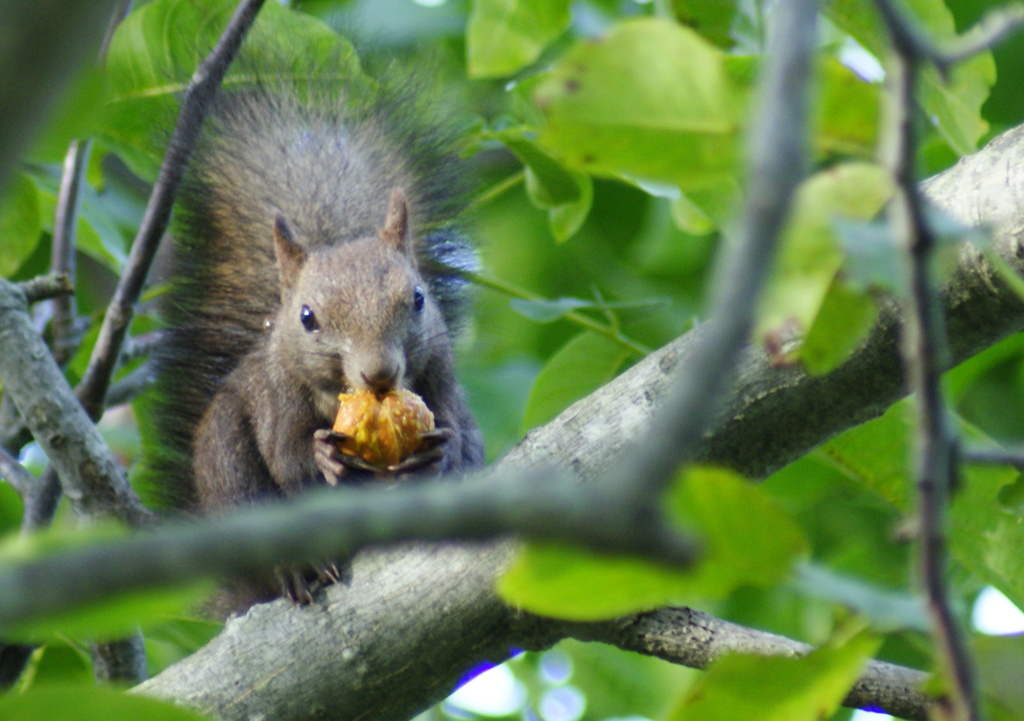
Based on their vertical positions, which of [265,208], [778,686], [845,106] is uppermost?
[265,208]

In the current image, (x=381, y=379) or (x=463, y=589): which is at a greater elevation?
(x=381, y=379)

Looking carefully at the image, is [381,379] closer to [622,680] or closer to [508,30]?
[508,30]

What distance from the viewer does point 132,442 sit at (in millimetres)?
2840

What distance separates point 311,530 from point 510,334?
2.97m

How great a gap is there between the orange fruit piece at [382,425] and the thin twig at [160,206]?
461mm

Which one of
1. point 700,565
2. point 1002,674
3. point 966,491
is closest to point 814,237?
point 700,565

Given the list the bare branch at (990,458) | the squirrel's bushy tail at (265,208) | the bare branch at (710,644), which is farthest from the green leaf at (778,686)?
the squirrel's bushy tail at (265,208)

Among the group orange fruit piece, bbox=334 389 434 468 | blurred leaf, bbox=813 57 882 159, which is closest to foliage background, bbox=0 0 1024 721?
blurred leaf, bbox=813 57 882 159

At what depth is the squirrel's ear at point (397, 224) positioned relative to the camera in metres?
2.51

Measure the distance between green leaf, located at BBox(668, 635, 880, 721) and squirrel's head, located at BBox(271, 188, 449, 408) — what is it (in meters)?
1.51

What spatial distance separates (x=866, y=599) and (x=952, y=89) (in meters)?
0.98

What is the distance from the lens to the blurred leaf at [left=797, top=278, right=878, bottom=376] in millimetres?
792

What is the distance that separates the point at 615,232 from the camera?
3.61 meters

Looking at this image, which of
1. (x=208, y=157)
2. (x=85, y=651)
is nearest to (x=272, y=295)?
(x=208, y=157)
